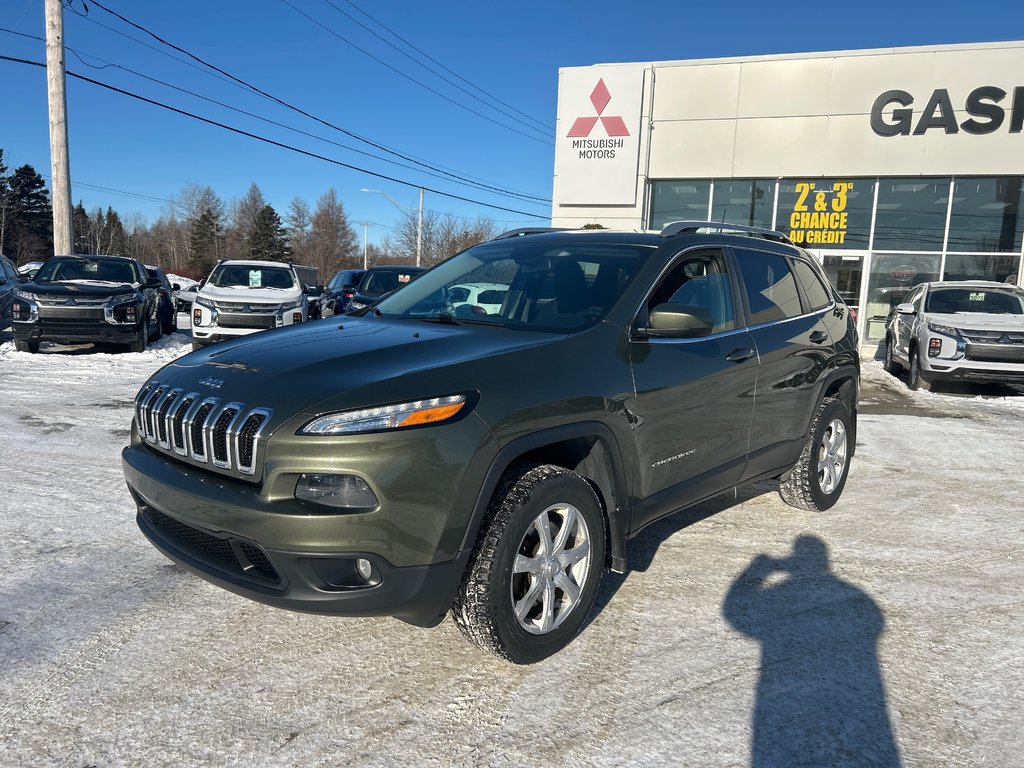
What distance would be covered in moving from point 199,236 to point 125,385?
79389mm

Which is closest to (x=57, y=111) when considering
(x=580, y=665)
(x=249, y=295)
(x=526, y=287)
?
(x=249, y=295)

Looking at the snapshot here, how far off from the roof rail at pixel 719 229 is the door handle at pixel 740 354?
69cm

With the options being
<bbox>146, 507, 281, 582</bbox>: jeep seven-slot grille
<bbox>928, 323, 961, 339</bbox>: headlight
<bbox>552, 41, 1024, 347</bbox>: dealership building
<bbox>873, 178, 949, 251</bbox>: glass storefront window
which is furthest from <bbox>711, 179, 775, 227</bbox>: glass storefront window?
<bbox>146, 507, 281, 582</bbox>: jeep seven-slot grille

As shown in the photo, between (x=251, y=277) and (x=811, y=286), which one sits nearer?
(x=811, y=286)

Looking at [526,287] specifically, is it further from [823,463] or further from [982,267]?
[982,267]

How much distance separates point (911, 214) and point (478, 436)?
16.5m

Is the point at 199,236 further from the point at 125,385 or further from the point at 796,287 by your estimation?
the point at 796,287

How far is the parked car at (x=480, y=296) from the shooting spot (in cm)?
368

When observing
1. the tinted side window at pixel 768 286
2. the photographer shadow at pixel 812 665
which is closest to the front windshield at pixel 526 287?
the tinted side window at pixel 768 286

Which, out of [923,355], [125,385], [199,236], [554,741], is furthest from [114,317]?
[199,236]

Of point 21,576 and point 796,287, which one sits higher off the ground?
point 796,287

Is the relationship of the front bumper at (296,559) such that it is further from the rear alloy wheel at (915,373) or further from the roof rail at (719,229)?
the rear alloy wheel at (915,373)

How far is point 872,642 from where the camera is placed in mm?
3158

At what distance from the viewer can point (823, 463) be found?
5.03 m
